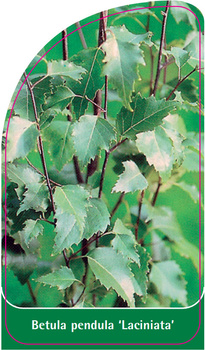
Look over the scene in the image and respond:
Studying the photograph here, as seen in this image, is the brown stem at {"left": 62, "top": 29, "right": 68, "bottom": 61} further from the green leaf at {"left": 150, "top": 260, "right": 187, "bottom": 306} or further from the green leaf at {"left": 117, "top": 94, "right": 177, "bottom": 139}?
the green leaf at {"left": 150, "top": 260, "right": 187, "bottom": 306}

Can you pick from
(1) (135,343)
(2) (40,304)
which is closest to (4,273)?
(2) (40,304)

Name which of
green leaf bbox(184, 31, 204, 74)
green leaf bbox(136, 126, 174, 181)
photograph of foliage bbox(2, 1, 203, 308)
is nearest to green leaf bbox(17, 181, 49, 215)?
photograph of foliage bbox(2, 1, 203, 308)

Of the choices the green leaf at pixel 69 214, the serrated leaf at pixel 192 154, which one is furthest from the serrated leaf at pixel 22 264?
the serrated leaf at pixel 192 154

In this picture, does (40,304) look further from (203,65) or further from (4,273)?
(203,65)

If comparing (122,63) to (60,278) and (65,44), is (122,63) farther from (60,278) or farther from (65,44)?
(60,278)

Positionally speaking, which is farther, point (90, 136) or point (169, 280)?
point (169, 280)

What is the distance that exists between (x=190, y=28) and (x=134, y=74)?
133mm

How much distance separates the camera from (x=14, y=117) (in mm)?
443

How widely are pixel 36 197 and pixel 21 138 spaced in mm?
62

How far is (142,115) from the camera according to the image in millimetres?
443

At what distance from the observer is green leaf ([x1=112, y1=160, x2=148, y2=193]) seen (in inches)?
18.4

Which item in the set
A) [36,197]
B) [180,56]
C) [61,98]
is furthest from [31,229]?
[180,56]

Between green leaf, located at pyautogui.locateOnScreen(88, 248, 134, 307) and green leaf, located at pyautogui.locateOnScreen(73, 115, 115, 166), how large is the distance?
0.37 ft

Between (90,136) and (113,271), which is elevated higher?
(90,136)
